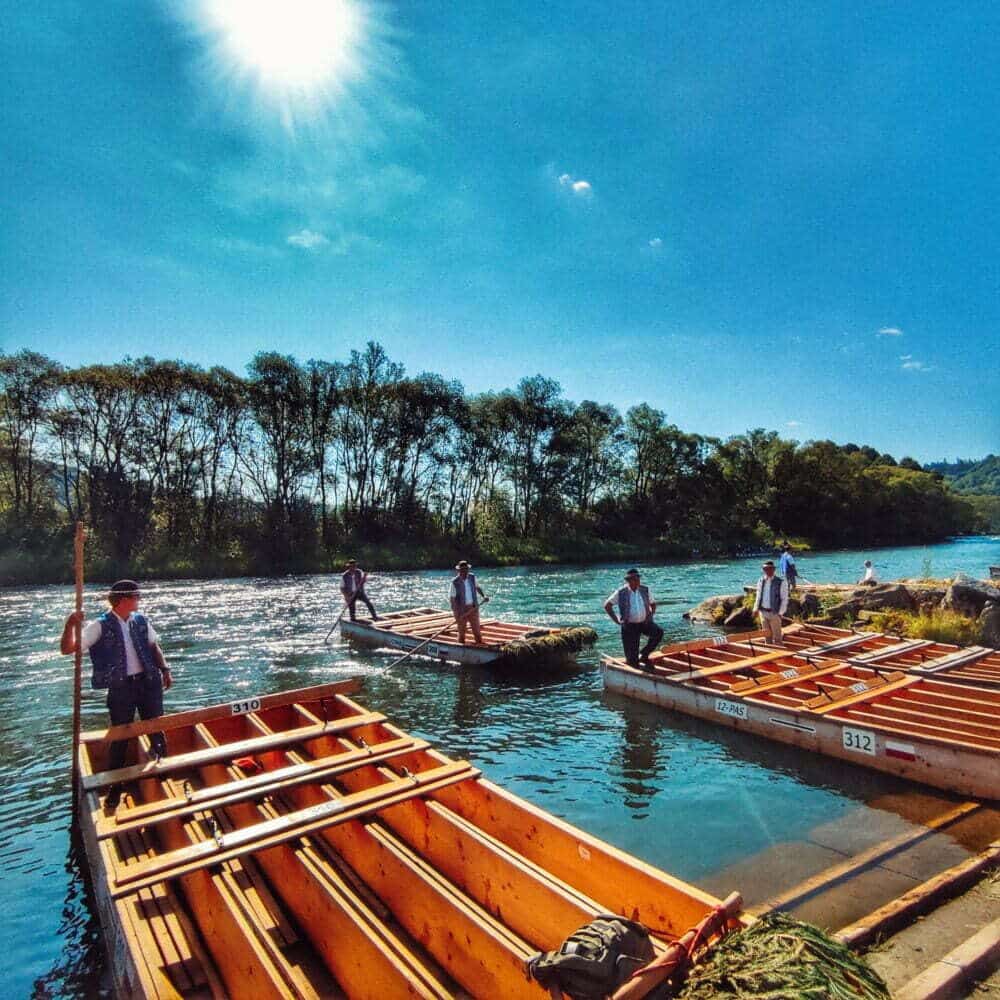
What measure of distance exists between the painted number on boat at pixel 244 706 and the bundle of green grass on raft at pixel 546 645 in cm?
684

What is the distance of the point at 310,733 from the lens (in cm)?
646

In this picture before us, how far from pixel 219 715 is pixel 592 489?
5861 centimetres

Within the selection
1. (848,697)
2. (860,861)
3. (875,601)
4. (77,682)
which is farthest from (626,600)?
(875,601)

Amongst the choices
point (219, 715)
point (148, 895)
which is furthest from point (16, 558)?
point (148, 895)

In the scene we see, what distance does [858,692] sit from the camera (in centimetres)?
961

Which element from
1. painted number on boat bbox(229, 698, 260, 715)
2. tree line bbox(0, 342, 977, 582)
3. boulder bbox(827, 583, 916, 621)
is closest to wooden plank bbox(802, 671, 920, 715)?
painted number on boat bbox(229, 698, 260, 715)

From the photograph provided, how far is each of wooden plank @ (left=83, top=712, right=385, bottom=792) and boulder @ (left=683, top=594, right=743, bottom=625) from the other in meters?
16.7

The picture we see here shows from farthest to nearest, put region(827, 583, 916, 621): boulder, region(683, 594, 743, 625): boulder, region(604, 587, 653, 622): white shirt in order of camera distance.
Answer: region(683, 594, 743, 625): boulder < region(827, 583, 916, 621): boulder < region(604, 587, 653, 622): white shirt

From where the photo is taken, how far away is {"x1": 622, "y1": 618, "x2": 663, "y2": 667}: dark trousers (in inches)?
460

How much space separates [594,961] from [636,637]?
904 cm

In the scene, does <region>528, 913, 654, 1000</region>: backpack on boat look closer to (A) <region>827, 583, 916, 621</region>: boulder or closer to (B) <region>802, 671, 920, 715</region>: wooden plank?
(B) <region>802, 671, 920, 715</region>: wooden plank

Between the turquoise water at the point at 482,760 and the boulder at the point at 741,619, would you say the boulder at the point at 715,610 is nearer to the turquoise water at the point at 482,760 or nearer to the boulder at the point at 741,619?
the boulder at the point at 741,619

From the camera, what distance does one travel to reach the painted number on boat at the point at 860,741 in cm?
821

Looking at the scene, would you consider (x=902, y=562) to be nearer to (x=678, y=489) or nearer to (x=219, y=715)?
(x=678, y=489)
